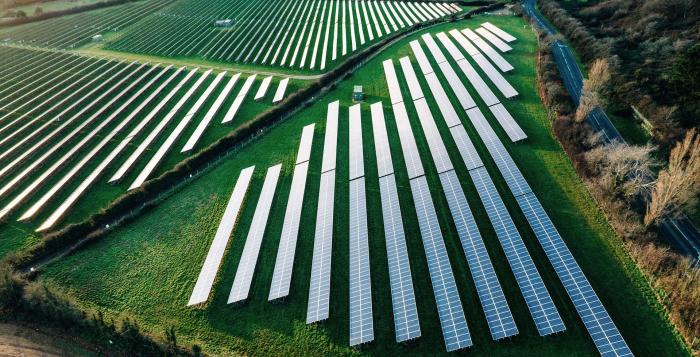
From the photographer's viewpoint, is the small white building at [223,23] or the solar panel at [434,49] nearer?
the solar panel at [434,49]

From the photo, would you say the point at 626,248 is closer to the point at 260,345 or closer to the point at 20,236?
the point at 260,345

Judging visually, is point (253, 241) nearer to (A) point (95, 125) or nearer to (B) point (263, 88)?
(B) point (263, 88)

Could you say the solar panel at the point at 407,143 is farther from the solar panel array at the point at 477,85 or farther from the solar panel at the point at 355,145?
the solar panel array at the point at 477,85

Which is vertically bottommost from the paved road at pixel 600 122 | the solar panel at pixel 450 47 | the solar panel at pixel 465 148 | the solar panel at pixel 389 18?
the paved road at pixel 600 122

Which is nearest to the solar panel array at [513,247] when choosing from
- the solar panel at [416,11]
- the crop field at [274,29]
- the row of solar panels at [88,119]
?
the row of solar panels at [88,119]

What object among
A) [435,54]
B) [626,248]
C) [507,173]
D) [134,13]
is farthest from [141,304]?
[134,13]

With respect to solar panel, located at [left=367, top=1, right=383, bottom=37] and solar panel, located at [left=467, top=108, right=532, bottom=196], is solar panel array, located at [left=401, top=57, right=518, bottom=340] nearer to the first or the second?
solar panel, located at [left=467, top=108, right=532, bottom=196]

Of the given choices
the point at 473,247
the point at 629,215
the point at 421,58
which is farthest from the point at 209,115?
the point at 629,215

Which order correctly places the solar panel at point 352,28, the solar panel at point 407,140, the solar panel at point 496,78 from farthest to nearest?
the solar panel at point 352,28 < the solar panel at point 496,78 < the solar panel at point 407,140
